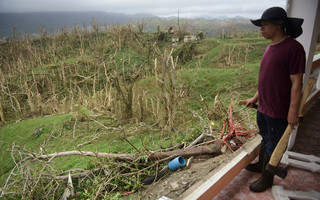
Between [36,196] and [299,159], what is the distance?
2368 mm

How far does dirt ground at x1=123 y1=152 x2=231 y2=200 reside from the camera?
1.76 meters

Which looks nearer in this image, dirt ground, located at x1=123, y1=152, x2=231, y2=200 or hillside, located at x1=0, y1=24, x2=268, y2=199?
dirt ground, located at x1=123, y1=152, x2=231, y2=200

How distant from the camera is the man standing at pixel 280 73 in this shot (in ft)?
4.43

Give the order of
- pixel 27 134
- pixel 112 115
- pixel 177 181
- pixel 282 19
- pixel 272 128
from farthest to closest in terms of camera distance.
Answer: pixel 112 115 < pixel 27 134 < pixel 177 181 < pixel 272 128 < pixel 282 19

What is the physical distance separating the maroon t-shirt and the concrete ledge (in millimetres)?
510

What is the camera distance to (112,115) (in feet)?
11.8

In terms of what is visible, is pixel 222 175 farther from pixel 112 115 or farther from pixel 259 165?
pixel 112 115

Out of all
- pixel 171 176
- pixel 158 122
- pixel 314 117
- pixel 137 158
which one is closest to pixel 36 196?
pixel 137 158

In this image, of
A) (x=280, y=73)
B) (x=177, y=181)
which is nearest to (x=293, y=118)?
(x=280, y=73)

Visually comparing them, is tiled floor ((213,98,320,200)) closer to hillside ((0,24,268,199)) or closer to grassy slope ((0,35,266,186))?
hillside ((0,24,268,199))

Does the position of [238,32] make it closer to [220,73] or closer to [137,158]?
[220,73]

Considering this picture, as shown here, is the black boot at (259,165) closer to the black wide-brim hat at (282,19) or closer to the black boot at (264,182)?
the black boot at (264,182)

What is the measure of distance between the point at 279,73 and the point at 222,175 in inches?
32.5

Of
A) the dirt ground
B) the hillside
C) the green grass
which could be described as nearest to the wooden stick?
the dirt ground
